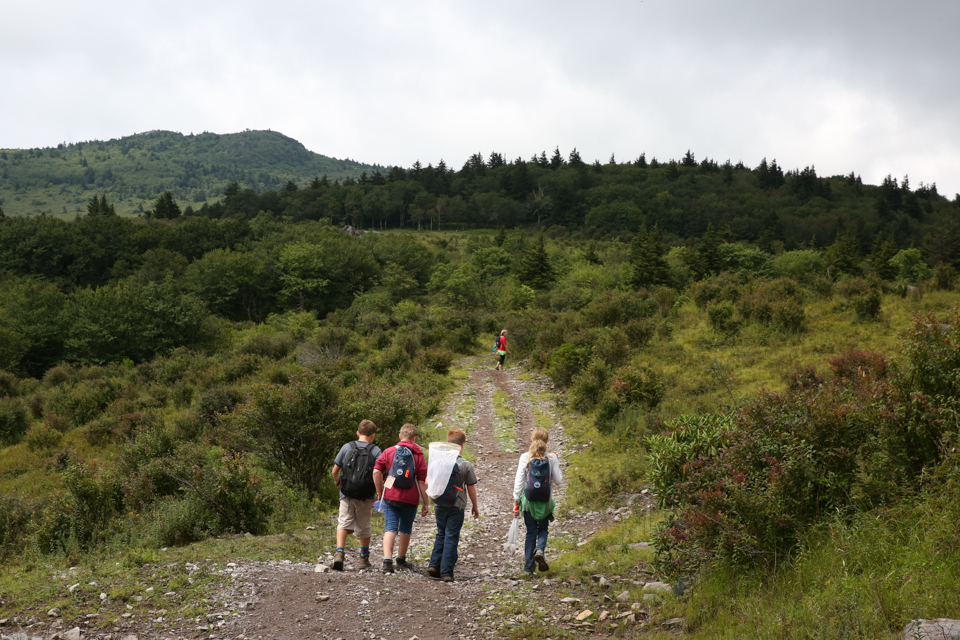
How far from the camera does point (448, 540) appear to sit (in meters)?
6.35

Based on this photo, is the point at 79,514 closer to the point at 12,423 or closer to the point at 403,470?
the point at 403,470

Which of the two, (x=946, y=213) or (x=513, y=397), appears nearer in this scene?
(x=513, y=397)

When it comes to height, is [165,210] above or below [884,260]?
above

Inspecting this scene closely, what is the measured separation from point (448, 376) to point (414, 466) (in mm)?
15871

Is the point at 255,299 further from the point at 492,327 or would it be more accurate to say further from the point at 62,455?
the point at 62,455

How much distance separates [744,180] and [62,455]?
454 ft

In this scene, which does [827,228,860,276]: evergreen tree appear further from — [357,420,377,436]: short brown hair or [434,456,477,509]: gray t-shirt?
[357,420,377,436]: short brown hair

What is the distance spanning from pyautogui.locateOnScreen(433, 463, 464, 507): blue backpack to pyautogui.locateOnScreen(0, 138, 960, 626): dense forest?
86.9 inches

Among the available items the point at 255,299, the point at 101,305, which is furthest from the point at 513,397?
the point at 255,299

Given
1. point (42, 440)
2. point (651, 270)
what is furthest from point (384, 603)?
point (651, 270)

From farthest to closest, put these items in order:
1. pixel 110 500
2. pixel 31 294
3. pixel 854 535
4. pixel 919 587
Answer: pixel 31 294 → pixel 110 500 → pixel 854 535 → pixel 919 587

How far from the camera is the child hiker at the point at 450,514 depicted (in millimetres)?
6293

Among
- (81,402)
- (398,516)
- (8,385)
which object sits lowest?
(8,385)

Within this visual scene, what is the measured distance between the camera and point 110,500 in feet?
29.1
